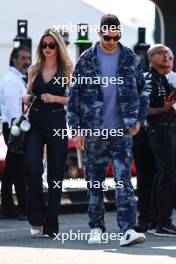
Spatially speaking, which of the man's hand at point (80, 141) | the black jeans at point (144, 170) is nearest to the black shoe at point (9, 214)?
the black jeans at point (144, 170)


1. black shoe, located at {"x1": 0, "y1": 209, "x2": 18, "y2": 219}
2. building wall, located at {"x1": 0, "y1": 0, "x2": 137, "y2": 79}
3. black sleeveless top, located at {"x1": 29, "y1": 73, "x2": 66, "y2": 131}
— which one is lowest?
black shoe, located at {"x1": 0, "y1": 209, "x2": 18, "y2": 219}

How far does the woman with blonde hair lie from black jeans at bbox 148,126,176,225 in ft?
3.00

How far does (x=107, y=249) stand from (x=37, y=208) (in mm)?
1212

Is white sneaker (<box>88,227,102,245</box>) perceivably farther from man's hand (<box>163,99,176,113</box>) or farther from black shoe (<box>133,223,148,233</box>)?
man's hand (<box>163,99,176,113</box>)

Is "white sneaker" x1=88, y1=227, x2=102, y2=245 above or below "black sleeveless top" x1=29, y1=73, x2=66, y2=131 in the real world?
below

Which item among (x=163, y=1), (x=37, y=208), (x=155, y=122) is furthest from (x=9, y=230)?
(x=163, y=1)

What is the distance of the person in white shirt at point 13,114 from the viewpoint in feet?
40.1

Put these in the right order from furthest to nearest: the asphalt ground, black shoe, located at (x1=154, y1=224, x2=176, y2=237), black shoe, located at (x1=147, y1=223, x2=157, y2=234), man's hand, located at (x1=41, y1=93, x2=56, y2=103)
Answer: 1. black shoe, located at (x1=147, y1=223, x2=157, y2=234)
2. black shoe, located at (x1=154, y1=224, x2=176, y2=237)
3. man's hand, located at (x1=41, y1=93, x2=56, y2=103)
4. the asphalt ground

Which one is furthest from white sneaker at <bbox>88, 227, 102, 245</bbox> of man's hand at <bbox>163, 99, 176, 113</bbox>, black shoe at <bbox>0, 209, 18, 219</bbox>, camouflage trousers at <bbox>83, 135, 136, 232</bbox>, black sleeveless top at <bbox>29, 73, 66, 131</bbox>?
black shoe at <bbox>0, 209, 18, 219</bbox>

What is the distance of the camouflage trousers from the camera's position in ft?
31.3

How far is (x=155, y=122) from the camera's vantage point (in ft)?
35.2

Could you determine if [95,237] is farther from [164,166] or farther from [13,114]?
[13,114]

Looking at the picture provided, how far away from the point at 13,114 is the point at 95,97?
2832 millimetres

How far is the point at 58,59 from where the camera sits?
33.8 feet
